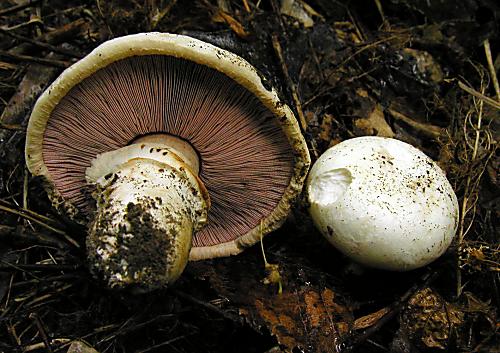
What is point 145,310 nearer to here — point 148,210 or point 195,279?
point 195,279

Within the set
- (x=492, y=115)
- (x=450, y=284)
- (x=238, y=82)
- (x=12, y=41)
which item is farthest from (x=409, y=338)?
(x=12, y=41)

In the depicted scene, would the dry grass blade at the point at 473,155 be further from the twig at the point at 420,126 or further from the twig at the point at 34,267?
the twig at the point at 34,267

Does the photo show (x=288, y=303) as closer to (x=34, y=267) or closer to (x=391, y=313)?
(x=391, y=313)

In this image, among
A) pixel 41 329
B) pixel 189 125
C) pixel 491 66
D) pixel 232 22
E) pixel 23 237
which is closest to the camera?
pixel 41 329

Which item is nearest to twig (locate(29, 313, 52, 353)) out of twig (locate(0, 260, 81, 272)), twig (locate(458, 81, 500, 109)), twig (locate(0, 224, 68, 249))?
twig (locate(0, 260, 81, 272))

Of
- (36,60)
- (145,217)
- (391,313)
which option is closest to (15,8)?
(36,60)

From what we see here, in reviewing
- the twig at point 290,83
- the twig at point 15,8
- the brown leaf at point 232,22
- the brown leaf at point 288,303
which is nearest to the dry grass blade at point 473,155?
the brown leaf at point 288,303

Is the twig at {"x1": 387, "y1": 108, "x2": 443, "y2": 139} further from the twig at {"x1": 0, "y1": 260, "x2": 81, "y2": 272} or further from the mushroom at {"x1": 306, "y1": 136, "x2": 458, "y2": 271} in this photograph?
the twig at {"x1": 0, "y1": 260, "x2": 81, "y2": 272}
